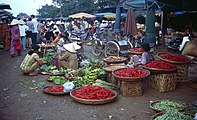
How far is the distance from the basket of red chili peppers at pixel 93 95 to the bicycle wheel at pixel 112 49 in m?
4.91

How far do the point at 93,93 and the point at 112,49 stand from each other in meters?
5.65

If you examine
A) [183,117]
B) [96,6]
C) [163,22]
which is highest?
[96,6]

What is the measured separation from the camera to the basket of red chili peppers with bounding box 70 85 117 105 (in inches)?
221

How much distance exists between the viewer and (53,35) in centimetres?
1405

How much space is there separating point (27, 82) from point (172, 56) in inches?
175

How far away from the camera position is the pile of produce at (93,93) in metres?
5.78

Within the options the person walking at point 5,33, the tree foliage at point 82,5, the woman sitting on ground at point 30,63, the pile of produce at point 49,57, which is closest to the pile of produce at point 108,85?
the woman sitting on ground at point 30,63

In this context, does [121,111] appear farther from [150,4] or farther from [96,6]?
[96,6]

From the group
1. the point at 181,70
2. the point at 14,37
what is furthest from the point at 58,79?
the point at 14,37

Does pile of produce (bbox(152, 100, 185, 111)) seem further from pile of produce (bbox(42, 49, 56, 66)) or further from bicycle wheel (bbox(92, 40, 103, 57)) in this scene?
bicycle wheel (bbox(92, 40, 103, 57))

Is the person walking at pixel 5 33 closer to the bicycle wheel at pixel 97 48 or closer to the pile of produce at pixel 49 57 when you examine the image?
the pile of produce at pixel 49 57

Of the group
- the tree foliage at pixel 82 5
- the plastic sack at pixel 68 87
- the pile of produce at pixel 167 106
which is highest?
the tree foliage at pixel 82 5

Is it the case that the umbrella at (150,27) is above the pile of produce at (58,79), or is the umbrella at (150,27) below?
above

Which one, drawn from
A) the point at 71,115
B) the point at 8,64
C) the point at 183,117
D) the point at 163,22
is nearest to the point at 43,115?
the point at 71,115
